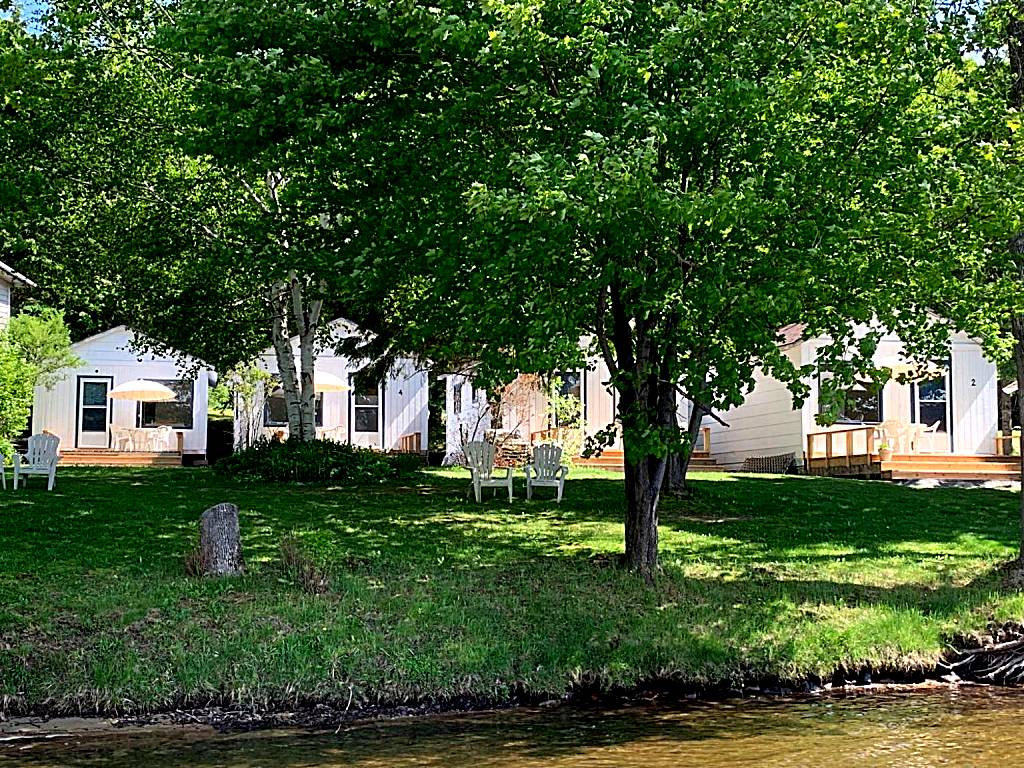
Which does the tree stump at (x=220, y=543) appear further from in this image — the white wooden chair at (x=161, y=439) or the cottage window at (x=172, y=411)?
the cottage window at (x=172, y=411)

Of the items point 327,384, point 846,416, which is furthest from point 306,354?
point 846,416

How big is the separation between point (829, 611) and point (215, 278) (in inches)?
487

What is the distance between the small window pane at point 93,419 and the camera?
1085 inches

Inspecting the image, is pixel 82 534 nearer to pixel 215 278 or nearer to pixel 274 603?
pixel 274 603

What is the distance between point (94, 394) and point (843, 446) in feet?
57.8

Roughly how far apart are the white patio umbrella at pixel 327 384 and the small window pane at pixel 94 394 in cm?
611

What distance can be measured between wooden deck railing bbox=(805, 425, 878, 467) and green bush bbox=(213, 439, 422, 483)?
891 cm

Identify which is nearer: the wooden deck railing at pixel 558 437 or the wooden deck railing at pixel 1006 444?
the wooden deck railing at pixel 558 437

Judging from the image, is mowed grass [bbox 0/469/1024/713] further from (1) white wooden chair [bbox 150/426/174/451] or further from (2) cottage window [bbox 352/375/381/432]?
(2) cottage window [bbox 352/375/381/432]

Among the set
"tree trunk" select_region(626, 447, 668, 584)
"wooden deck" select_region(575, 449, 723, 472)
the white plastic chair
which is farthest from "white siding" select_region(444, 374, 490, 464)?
"tree trunk" select_region(626, 447, 668, 584)

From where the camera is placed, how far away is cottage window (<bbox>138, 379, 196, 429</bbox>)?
28141mm

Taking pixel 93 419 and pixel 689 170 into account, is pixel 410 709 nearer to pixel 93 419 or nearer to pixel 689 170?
pixel 689 170

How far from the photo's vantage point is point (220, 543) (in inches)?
393

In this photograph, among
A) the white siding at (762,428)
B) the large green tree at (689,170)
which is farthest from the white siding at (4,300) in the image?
the white siding at (762,428)
